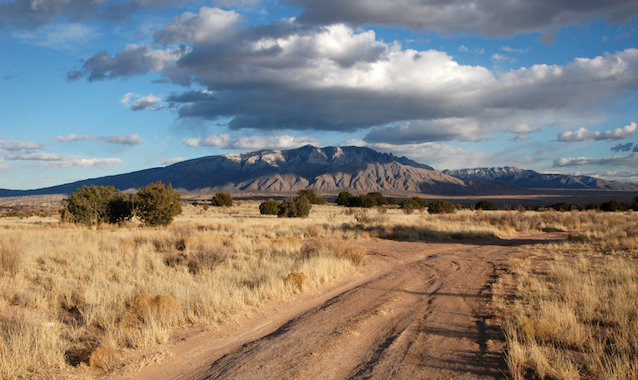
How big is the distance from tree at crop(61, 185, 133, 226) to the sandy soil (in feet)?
70.8

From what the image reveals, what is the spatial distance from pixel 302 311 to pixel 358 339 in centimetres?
211

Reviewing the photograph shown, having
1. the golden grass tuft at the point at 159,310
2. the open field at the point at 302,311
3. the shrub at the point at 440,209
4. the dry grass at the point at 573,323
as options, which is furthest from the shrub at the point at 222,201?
the golden grass tuft at the point at 159,310

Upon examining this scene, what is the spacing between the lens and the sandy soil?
4.96 metres

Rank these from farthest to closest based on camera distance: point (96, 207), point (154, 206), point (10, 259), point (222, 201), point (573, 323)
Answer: point (222, 201) → point (96, 207) → point (154, 206) → point (10, 259) → point (573, 323)

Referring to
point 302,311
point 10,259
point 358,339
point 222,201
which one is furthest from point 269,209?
point 358,339

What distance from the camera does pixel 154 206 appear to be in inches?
955

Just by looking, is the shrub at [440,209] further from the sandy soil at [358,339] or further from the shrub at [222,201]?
the sandy soil at [358,339]

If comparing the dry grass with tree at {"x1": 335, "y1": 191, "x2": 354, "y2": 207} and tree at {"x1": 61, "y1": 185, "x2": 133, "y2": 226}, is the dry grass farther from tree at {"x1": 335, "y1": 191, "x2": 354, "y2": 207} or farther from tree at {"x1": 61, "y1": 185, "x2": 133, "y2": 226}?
tree at {"x1": 335, "y1": 191, "x2": 354, "y2": 207}

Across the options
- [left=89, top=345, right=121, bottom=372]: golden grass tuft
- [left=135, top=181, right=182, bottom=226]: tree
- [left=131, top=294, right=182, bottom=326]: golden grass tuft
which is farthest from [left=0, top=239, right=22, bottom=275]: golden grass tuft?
[left=135, top=181, right=182, bottom=226]: tree

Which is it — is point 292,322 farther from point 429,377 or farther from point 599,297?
Result: point 599,297

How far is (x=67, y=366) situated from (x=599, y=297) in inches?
380

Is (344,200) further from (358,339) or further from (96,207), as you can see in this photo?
(358,339)

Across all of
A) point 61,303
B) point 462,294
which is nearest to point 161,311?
point 61,303

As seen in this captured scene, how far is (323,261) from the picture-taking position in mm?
11602
